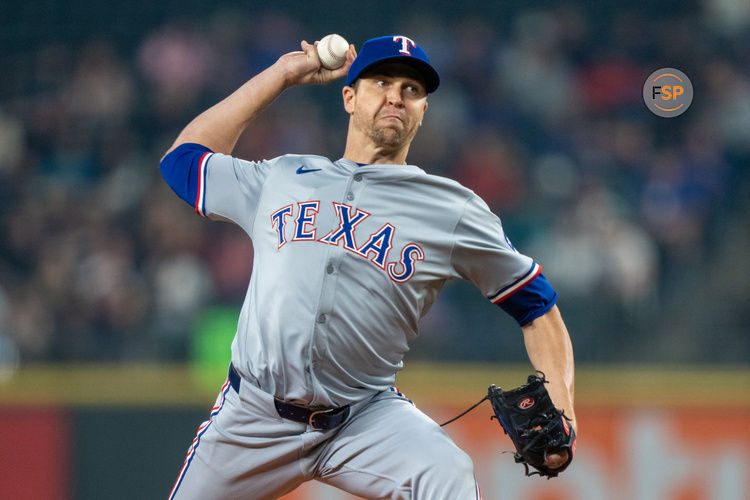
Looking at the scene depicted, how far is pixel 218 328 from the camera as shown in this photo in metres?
5.96

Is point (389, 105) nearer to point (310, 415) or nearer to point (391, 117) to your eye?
point (391, 117)

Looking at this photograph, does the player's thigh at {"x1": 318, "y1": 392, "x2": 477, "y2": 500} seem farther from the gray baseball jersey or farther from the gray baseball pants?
the gray baseball jersey

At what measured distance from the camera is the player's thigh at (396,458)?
2.80m

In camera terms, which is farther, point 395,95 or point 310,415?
point 395,95

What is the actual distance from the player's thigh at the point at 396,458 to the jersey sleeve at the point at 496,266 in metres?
0.46

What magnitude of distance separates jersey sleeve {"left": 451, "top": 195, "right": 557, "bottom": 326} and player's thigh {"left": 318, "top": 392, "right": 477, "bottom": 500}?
1.51 ft

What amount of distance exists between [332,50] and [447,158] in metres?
4.13

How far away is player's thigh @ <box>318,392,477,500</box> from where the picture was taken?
2.80m

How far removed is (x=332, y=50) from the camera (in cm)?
328

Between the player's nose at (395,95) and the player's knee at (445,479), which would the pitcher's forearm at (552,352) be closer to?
the player's knee at (445,479)

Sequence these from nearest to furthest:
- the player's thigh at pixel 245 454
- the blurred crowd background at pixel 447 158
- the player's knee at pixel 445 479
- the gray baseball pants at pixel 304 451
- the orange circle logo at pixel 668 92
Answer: the player's knee at pixel 445 479, the gray baseball pants at pixel 304 451, the player's thigh at pixel 245 454, the blurred crowd background at pixel 447 158, the orange circle logo at pixel 668 92

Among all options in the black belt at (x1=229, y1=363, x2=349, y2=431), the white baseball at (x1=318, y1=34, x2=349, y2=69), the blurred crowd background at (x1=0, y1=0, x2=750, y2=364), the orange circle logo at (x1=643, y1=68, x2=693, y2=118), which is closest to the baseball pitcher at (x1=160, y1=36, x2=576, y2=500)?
the black belt at (x1=229, y1=363, x2=349, y2=431)

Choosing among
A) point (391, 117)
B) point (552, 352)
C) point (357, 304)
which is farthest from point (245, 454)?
point (391, 117)

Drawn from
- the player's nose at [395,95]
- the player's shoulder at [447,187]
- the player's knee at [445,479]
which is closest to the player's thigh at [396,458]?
Answer: the player's knee at [445,479]
